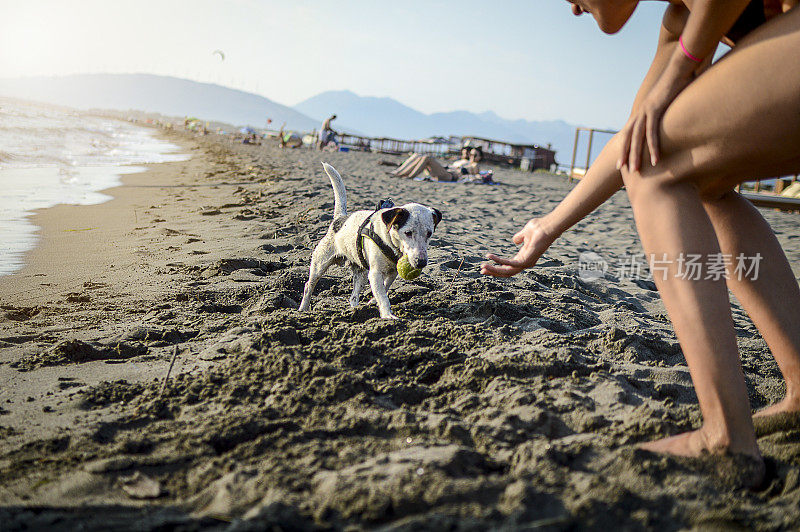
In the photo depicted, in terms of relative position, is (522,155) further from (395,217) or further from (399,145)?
(395,217)

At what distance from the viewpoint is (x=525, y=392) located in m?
2.19

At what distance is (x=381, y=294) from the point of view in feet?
12.1

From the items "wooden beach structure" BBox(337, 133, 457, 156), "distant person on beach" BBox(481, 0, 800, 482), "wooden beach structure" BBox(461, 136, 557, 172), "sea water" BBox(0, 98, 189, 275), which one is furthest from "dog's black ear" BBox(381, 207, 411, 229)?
"wooden beach structure" BBox(337, 133, 457, 156)

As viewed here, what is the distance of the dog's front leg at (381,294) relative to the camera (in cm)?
354

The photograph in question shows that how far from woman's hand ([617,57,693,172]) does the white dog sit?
2.08 metres

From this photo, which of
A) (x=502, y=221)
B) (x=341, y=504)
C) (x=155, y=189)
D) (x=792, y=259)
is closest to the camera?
(x=341, y=504)

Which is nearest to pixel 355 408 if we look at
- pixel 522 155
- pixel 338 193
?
pixel 338 193

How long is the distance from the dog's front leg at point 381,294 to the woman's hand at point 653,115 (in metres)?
2.01

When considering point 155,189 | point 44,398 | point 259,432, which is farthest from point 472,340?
point 155,189

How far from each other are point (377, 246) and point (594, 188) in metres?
2.24

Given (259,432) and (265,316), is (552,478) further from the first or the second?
(265,316)

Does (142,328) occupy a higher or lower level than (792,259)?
lower

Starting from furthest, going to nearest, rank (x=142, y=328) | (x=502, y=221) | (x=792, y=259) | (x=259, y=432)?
(x=502, y=221), (x=792, y=259), (x=142, y=328), (x=259, y=432)

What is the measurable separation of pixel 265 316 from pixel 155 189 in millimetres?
9142
